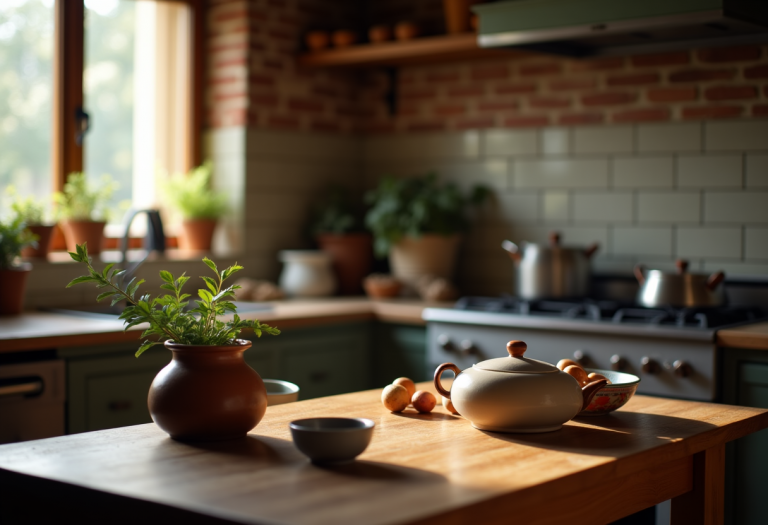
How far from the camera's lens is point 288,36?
4.26 meters

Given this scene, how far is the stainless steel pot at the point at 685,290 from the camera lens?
126 inches

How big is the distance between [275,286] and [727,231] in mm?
1878

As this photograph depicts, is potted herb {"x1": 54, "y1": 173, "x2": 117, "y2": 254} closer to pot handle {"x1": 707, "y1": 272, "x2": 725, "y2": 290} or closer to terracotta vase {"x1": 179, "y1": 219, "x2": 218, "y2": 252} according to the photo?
terracotta vase {"x1": 179, "y1": 219, "x2": 218, "y2": 252}

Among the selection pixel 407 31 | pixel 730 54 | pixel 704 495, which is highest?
pixel 407 31

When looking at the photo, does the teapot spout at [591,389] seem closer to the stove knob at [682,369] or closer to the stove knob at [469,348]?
the stove knob at [682,369]

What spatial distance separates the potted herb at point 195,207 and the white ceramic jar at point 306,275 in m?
0.37

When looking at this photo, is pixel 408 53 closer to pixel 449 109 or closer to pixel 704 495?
pixel 449 109

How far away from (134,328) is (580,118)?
79.6 inches

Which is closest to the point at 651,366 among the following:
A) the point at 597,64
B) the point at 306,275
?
the point at 597,64

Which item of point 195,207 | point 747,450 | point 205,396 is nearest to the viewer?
point 205,396

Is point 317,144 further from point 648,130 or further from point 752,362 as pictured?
point 752,362

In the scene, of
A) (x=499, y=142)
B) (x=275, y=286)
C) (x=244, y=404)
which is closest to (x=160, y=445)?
(x=244, y=404)

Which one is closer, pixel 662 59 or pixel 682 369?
pixel 682 369

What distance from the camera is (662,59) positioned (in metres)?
3.66
